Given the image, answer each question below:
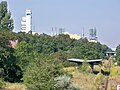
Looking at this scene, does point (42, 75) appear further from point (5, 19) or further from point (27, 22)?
point (27, 22)

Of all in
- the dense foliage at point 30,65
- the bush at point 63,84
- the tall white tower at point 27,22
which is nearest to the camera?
the bush at point 63,84

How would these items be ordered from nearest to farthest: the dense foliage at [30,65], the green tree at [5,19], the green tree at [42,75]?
the green tree at [42,75]
the dense foliage at [30,65]
the green tree at [5,19]

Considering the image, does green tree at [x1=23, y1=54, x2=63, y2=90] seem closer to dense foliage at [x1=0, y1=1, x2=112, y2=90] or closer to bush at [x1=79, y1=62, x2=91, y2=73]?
dense foliage at [x1=0, y1=1, x2=112, y2=90]

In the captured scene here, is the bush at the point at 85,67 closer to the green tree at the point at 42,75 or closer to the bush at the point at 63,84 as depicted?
the green tree at the point at 42,75

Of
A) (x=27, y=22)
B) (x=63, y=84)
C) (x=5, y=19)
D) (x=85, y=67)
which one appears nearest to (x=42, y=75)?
A: (x=63, y=84)

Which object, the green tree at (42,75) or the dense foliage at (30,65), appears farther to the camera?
the dense foliage at (30,65)

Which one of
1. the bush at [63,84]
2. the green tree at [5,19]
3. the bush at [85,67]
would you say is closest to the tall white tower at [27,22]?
the green tree at [5,19]

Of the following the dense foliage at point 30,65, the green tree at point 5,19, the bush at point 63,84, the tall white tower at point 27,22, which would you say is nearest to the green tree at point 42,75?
the dense foliage at point 30,65

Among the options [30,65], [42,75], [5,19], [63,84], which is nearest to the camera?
[63,84]

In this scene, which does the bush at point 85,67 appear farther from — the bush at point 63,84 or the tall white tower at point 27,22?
the tall white tower at point 27,22

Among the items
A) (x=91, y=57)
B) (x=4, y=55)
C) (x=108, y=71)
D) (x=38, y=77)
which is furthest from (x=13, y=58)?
(x=91, y=57)

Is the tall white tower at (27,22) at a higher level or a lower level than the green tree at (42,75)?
higher

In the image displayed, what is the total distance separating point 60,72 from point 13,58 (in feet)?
21.6

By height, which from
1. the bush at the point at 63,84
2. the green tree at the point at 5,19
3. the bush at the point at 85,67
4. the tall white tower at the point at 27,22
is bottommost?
the bush at the point at 85,67
